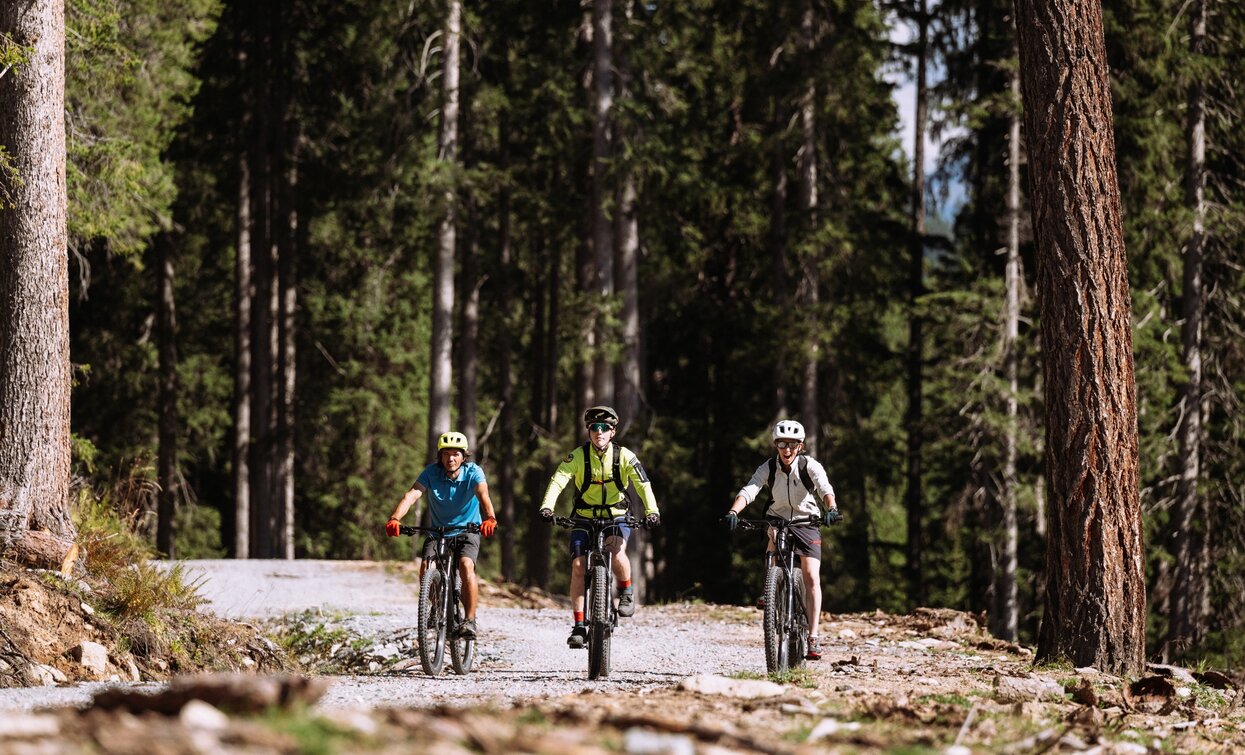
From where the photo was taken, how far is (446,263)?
79.7 feet

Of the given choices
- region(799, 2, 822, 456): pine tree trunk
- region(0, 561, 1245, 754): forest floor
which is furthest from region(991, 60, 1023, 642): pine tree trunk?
region(0, 561, 1245, 754): forest floor

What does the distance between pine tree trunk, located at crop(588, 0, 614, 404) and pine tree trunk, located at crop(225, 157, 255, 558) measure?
8567mm

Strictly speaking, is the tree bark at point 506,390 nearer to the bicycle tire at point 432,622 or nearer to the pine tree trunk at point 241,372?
the pine tree trunk at point 241,372

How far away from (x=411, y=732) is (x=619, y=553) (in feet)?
19.4

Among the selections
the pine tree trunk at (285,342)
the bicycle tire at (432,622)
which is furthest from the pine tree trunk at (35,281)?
the pine tree trunk at (285,342)

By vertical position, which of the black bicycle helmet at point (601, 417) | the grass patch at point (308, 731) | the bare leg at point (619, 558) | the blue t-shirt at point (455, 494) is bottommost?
the grass patch at point (308, 731)

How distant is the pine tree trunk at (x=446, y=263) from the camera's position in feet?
78.0

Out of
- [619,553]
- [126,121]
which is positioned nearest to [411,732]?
[619,553]

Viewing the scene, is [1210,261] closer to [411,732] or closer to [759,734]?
[759,734]

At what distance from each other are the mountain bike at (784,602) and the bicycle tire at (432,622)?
2.45 m

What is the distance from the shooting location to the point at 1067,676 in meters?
10.1

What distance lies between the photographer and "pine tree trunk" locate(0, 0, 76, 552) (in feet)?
39.1

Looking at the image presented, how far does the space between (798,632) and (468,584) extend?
8.80 ft

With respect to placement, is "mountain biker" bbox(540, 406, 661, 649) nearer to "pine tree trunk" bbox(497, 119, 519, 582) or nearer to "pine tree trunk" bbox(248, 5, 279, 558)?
"pine tree trunk" bbox(248, 5, 279, 558)
